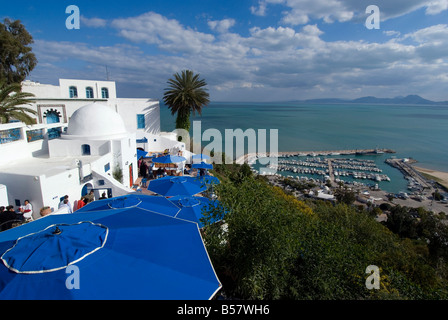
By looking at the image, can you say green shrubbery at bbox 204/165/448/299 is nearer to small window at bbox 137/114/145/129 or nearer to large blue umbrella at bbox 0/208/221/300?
large blue umbrella at bbox 0/208/221/300

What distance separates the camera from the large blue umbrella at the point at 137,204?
7.50m

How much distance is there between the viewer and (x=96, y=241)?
3.67m

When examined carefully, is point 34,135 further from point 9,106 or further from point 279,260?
point 279,260

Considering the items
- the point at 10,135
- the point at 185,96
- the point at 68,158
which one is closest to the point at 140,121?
the point at 185,96

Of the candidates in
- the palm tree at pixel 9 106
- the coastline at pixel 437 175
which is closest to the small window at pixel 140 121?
the palm tree at pixel 9 106

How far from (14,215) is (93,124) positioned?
26.7ft

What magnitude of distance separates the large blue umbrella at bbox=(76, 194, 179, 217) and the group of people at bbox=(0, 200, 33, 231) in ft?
6.87

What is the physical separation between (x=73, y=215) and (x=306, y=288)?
539cm

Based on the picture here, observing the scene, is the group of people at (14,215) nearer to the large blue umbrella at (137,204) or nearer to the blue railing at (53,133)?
the large blue umbrella at (137,204)

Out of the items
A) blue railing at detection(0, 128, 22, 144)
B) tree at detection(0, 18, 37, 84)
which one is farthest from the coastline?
tree at detection(0, 18, 37, 84)

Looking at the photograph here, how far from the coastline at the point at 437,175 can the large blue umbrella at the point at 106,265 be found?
187 feet
